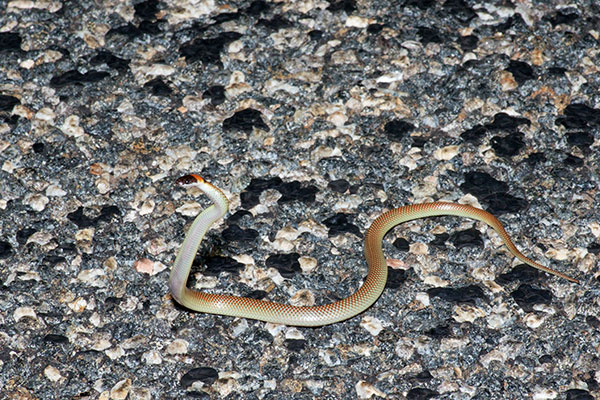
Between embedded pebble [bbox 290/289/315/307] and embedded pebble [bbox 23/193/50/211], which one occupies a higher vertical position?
embedded pebble [bbox 23/193/50/211]

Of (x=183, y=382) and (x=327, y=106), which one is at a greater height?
(x=327, y=106)

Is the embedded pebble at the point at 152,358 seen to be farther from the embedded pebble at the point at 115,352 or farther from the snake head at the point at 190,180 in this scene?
the snake head at the point at 190,180

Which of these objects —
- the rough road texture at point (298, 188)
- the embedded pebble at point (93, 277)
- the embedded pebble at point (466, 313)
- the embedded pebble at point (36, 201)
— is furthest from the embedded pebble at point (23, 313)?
the embedded pebble at point (466, 313)

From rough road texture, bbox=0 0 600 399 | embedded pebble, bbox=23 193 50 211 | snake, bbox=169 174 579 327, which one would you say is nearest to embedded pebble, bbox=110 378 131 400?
rough road texture, bbox=0 0 600 399

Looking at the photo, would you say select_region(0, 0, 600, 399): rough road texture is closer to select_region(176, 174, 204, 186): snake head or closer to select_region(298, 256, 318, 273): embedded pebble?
select_region(298, 256, 318, 273): embedded pebble

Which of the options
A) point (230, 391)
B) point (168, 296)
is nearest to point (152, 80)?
point (168, 296)

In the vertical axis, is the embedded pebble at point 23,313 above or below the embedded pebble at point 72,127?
below

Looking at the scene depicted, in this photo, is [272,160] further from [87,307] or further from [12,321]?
[12,321]

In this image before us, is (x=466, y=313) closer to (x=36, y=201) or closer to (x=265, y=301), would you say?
(x=265, y=301)

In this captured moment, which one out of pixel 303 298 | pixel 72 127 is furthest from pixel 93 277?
pixel 72 127
